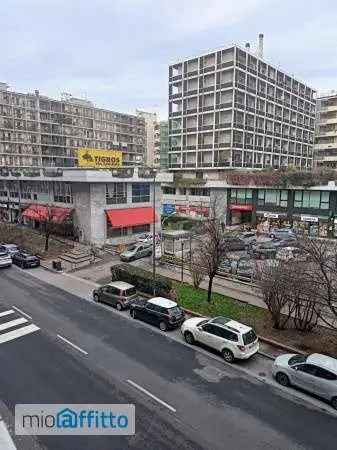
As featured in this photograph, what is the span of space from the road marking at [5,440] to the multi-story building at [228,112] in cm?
6053

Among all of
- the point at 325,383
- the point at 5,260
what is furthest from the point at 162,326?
the point at 5,260

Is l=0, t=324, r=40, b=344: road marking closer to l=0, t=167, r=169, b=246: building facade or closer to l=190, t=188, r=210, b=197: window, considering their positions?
l=0, t=167, r=169, b=246: building facade

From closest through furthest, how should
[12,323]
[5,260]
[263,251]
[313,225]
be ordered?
[12,323] → [5,260] → [263,251] → [313,225]

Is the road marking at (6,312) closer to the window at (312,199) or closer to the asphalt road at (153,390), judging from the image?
the asphalt road at (153,390)

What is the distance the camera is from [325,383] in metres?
14.3

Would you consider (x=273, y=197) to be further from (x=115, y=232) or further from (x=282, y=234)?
(x=115, y=232)

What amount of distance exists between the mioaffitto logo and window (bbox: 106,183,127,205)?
100 ft

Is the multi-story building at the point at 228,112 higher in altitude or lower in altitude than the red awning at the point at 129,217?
higher

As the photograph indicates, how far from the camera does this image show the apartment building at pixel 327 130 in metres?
83.4

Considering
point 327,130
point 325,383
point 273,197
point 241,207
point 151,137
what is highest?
point 151,137

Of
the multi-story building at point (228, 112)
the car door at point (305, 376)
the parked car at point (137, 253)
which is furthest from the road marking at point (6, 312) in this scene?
the multi-story building at point (228, 112)

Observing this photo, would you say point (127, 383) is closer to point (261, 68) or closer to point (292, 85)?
point (261, 68)

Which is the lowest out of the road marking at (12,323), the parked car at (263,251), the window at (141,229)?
the road marking at (12,323)

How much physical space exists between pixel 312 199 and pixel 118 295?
37.4m
